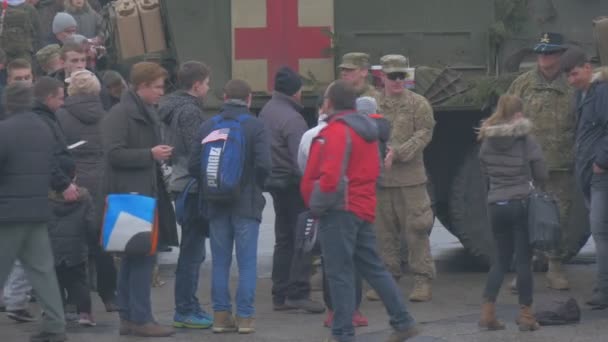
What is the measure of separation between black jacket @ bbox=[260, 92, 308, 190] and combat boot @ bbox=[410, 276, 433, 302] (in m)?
1.23

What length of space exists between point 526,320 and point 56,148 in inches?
122

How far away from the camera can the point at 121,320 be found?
8938 mm

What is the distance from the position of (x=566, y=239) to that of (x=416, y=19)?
6.62 ft

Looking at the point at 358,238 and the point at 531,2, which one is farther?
the point at 531,2

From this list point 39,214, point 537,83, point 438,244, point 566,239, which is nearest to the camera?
point 39,214

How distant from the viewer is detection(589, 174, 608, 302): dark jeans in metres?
9.50

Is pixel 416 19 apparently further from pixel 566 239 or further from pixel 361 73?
pixel 566 239

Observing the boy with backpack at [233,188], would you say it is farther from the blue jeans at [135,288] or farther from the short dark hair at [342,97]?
the short dark hair at [342,97]

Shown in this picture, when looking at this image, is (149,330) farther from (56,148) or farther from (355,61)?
(355,61)

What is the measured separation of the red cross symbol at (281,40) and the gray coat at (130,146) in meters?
1.81

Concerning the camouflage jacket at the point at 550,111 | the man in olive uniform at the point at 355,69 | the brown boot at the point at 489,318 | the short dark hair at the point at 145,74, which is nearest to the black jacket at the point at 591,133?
the camouflage jacket at the point at 550,111

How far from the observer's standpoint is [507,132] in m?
8.74

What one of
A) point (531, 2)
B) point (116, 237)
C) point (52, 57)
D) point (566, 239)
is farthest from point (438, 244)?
point (116, 237)

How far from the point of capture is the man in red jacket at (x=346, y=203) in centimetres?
815
